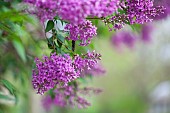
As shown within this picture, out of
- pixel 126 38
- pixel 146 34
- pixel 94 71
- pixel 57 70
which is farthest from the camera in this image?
pixel 126 38

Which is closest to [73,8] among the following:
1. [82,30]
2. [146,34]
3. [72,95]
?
[82,30]

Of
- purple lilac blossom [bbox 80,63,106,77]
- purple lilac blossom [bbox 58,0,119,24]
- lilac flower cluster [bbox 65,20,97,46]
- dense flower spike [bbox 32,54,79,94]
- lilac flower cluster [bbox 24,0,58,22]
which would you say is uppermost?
purple lilac blossom [bbox 80,63,106,77]

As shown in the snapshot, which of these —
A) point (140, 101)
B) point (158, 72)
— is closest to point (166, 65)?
point (158, 72)

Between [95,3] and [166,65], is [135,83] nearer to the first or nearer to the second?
[166,65]

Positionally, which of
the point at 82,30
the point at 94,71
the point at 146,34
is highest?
the point at 146,34

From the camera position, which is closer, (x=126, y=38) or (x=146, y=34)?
(x=146, y=34)

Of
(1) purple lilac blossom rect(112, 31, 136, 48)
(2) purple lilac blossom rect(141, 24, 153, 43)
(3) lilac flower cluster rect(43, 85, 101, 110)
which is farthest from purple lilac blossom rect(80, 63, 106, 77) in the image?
(1) purple lilac blossom rect(112, 31, 136, 48)

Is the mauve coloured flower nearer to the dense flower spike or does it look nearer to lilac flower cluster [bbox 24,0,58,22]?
lilac flower cluster [bbox 24,0,58,22]

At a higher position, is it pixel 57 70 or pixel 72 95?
pixel 72 95

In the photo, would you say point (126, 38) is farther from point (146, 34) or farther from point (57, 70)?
point (57, 70)
